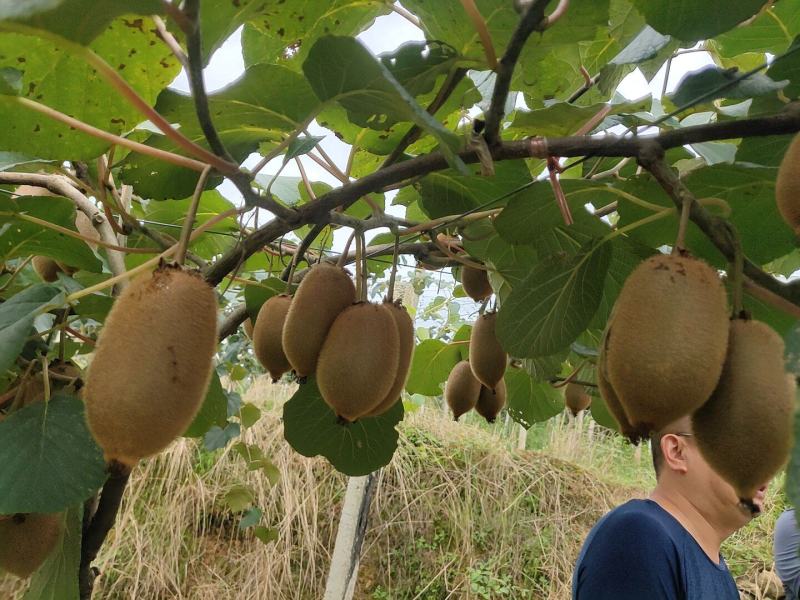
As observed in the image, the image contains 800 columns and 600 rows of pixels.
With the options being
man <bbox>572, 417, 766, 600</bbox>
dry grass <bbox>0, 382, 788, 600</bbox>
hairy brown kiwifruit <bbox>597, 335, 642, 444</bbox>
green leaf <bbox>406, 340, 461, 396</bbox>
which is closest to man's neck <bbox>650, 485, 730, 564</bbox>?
man <bbox>572, 417, 766, 600</bbox>

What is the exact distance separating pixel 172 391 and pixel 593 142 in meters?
0.44

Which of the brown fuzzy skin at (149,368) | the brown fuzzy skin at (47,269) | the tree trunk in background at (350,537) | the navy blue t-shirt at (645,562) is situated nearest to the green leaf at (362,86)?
the brown fuzzy skin at (149,368)

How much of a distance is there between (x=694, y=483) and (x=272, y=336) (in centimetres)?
160

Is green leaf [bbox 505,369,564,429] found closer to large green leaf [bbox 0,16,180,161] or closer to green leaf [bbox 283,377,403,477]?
green leaf [bbox 283,377,403,477]

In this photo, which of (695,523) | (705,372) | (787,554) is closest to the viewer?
(705,372)

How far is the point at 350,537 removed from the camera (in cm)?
283

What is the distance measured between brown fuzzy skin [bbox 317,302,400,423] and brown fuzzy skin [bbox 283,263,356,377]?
0.07 feet

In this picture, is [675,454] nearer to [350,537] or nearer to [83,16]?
[350,537]

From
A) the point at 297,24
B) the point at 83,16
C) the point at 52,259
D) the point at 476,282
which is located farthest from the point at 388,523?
the point at 83,16

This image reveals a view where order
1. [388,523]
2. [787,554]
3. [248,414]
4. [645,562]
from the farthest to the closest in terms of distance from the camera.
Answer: [388,523]
[787,554]
[248,414]
[645,562]

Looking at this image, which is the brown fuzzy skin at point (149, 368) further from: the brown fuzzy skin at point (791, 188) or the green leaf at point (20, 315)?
the brown fuzzy skin at point (791, 188)

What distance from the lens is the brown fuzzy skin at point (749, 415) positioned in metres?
0.48

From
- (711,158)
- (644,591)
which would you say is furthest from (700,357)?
(644,591)

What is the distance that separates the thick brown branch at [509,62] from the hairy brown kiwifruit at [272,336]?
409 millimetres
